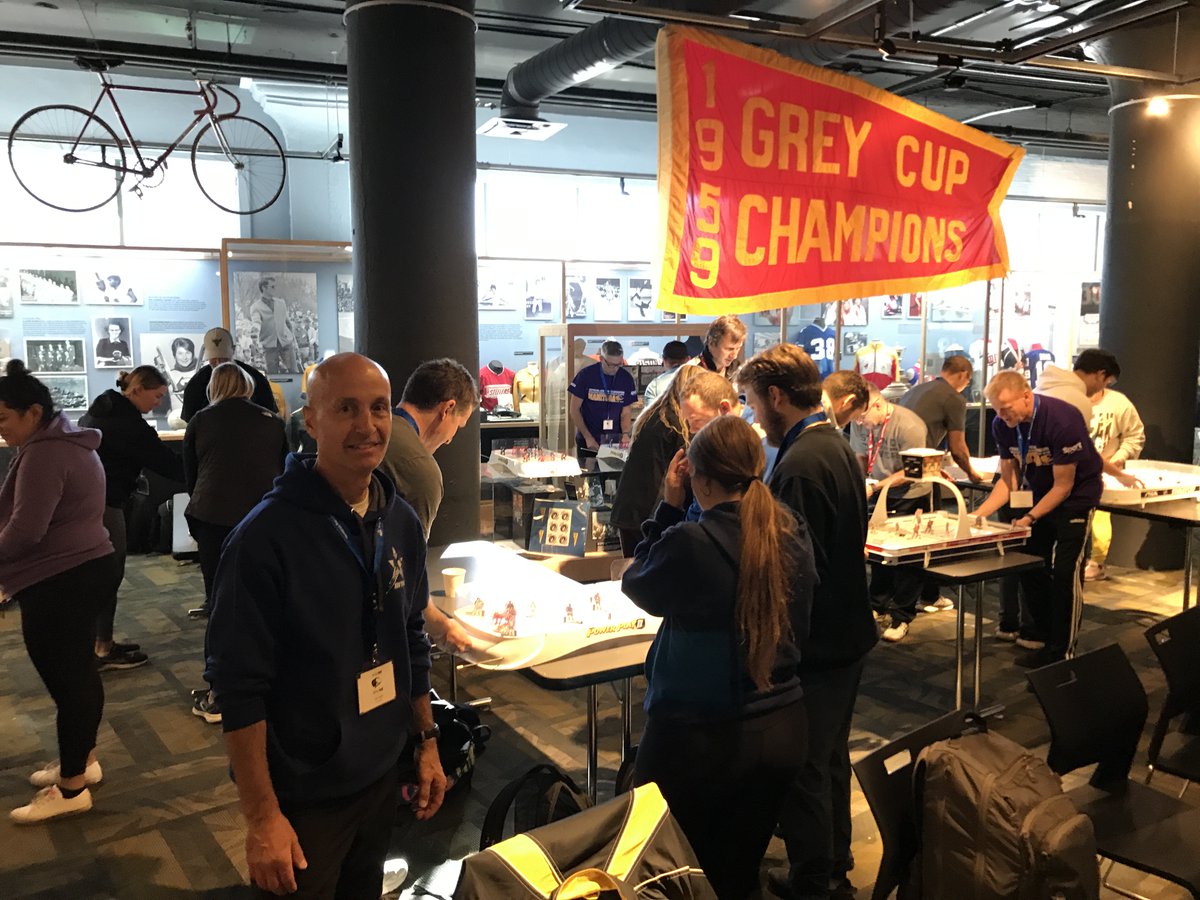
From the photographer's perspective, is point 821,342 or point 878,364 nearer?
point 821,342

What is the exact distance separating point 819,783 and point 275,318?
23.6 ft

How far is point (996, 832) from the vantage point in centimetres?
199

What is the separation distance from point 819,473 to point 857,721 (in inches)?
87.7

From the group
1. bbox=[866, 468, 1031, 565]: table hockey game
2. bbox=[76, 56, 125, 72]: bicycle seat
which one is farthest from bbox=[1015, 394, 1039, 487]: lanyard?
bbox=[76, 56, 125, 72]: bicycle seat

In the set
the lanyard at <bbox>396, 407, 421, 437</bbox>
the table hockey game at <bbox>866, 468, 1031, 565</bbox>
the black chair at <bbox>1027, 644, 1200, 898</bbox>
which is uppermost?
the lanyard at <bbox>396, 407, 421, 437</bbox>

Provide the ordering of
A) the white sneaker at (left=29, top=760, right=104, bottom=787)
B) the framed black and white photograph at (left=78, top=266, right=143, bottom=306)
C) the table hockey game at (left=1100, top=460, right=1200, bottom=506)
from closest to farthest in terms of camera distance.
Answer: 1. the white sneaker at (left=29, top=760, right=104, bottom=787)
2. the table hockey game at (left=1100, top=460, right=1200, bottom=506)
3. the framed black and white photograph at (left=78, top=266, right=143, bottom=306)

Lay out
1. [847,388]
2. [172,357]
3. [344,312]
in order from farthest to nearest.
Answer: [344,312]
[172,357]
[847,388]

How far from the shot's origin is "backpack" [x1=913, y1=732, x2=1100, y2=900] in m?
1.97

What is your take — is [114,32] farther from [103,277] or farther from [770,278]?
[770,278]

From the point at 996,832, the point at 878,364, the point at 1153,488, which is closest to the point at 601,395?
the point at 1153,488

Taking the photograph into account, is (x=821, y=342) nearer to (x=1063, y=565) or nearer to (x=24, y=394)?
(x=1063, y=565)

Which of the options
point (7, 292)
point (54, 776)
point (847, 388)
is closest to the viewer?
point (54, 776)

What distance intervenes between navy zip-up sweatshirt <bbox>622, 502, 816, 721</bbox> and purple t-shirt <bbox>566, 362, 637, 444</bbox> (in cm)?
530

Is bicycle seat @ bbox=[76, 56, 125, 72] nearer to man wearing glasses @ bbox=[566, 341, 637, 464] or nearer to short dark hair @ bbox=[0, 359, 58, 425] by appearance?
man wearing glasses @ bbox=[566, 341, 637, 464]
